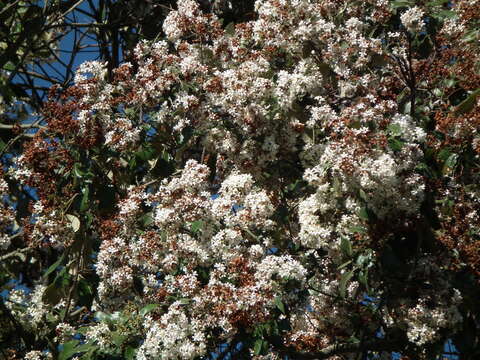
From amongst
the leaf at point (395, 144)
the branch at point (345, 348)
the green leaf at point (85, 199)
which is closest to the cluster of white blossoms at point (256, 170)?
the leaf at point (395, 144)

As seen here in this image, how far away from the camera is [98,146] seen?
440cm

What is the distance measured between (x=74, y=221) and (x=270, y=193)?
1208 millimetres

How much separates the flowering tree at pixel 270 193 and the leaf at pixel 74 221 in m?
0.01

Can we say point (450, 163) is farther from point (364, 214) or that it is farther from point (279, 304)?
point (279, 304)

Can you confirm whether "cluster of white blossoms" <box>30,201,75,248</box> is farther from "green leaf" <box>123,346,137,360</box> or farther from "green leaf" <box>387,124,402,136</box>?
"green leaf" <box>387,124,402,136</box>

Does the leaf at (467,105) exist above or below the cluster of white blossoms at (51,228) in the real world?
above

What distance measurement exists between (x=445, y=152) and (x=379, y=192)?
1.93 feet

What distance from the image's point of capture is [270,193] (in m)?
4.20

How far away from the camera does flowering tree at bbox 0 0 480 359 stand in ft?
11.6

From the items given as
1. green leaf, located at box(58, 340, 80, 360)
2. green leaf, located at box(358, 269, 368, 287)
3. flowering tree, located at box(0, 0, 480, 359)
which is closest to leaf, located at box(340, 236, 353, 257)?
flowering tree, located at box(0, 0, 480, 359)

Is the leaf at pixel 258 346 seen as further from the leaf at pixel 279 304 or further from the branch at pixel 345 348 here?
the branch at pixel 345 348

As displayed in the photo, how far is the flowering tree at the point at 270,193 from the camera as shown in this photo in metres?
3.54

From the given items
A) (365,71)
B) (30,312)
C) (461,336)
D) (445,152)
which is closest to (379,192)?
(445,152)

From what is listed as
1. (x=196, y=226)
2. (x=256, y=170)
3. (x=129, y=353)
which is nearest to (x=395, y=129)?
(x=256, y=170)
